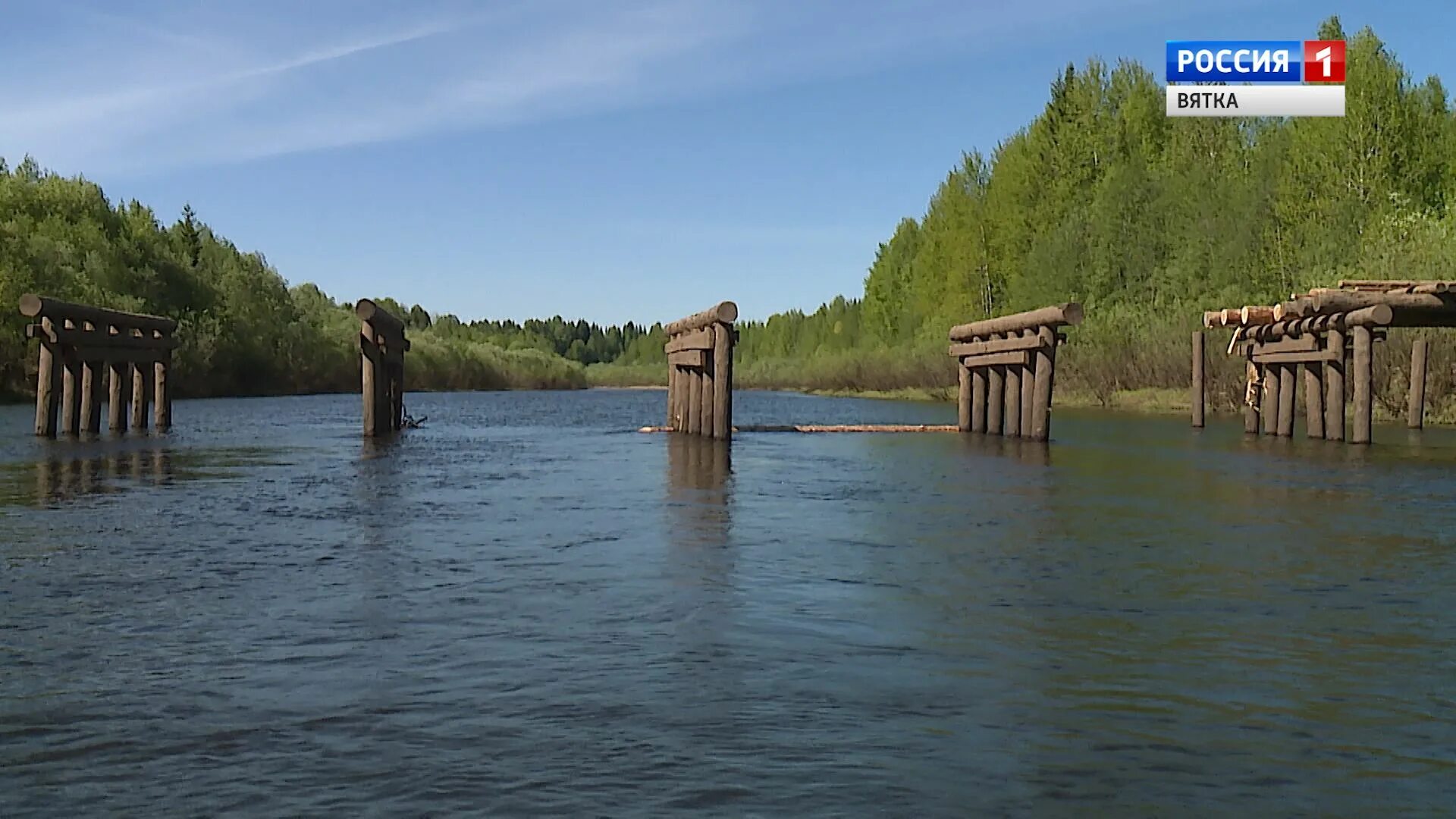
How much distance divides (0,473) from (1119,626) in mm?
16723

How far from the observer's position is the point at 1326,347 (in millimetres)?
28406

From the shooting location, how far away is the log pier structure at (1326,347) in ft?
80.2

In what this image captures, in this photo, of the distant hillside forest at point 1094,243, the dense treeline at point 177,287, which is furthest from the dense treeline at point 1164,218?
the dense treeline at point 177,287

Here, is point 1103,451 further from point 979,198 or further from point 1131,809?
point 979,198

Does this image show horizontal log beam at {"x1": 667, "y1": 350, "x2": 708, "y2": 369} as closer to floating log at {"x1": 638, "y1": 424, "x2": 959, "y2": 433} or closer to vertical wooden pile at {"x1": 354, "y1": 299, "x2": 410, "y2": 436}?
floating log at {"x1": 638, "y1": 424, "x2": 959, "y2": 433}

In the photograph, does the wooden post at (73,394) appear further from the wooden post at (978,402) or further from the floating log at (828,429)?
the wooden post at (978,402)

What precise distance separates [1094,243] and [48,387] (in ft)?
160

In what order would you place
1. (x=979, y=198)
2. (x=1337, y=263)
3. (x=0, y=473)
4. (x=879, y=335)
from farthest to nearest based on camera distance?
1. (x=879, y=335)
2. (x=979, y=198)
3. (x=1337, y=263)
4. (x=0, y=473)

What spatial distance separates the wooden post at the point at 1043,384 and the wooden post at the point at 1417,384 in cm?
1090

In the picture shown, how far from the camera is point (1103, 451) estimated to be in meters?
26.5

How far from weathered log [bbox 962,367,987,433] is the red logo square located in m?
26.1

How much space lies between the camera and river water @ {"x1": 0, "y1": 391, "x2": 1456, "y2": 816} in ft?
17.9

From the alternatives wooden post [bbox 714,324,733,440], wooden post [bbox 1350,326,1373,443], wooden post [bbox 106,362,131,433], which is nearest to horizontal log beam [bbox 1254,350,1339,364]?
wooden post [bbox 1350,326,1373,443]

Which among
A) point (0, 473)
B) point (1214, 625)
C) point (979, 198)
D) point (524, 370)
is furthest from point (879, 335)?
point (1214, 625)
